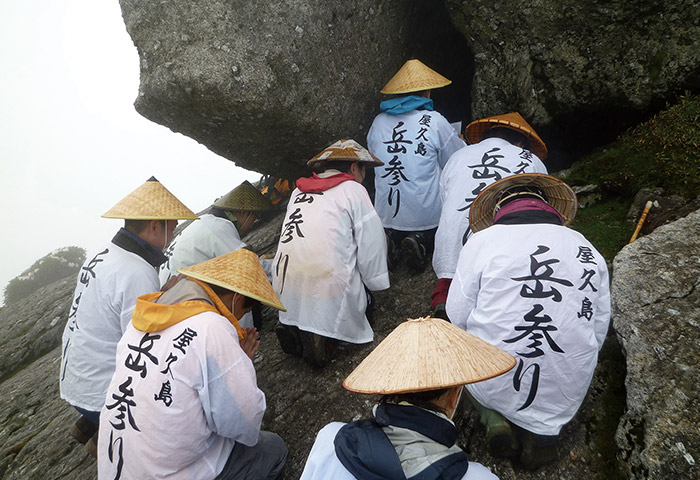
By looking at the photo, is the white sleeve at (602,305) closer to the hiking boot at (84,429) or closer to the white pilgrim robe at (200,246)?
the white pilgrim robe at (200,246)

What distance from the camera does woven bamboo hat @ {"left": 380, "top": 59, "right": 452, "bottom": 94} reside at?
17.9ft

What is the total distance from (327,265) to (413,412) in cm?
259

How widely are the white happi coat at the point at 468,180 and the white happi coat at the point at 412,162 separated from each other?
95 centimetres

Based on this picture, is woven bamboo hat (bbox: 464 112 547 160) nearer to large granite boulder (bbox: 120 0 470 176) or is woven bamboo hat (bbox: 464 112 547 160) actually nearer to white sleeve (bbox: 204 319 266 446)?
large granite boulder (bbox: 120 0 470 176)

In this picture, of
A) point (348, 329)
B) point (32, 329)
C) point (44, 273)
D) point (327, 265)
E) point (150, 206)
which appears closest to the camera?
point (150, 206)

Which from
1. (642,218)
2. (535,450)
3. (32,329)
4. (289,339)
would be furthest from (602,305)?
(32,329)

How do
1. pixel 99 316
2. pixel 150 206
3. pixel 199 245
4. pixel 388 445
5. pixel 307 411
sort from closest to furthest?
pixel 388 445, pixel 99 316, pixel 150 206, pixel 307 411, pixel 199 245

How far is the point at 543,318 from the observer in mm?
2598

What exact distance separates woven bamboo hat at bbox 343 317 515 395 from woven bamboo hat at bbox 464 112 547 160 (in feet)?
11.1

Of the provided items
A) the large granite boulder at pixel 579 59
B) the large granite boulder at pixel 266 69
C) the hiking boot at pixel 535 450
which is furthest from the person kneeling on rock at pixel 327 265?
the large granite boulder at pixel 579 59

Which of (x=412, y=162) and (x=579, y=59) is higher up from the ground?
(x=579, y=59)

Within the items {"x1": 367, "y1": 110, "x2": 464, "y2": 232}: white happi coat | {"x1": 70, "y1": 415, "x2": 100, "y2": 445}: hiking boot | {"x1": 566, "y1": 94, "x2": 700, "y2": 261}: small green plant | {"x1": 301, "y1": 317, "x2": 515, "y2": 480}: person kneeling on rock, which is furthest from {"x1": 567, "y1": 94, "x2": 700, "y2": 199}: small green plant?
{"x1": 70, "y1": 415, "x2": 100, "y2": 445}: hiking boot

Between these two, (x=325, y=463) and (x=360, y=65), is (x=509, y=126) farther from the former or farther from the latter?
(x=325, y=463)

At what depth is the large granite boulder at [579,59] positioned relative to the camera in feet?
15.3
